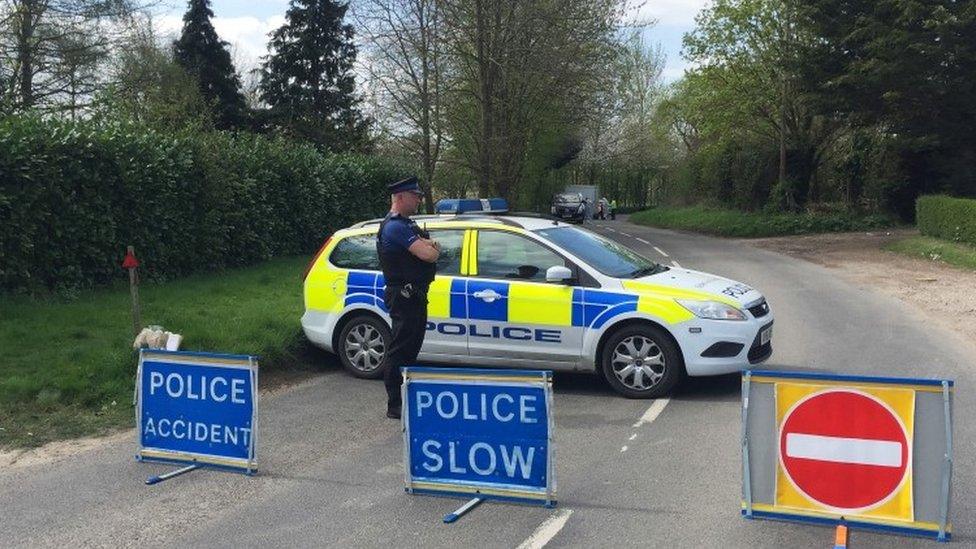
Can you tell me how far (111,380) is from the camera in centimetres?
824

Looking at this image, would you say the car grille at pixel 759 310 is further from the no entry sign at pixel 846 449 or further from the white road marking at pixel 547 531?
the white road marking at pixel 547 531

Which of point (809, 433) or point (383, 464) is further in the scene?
point (383, 464)

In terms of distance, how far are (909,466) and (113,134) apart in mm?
11476

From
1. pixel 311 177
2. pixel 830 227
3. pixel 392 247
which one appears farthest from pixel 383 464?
pixel 830 227

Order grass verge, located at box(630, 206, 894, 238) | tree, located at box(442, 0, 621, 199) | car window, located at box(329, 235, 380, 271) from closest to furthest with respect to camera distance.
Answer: car window, located at box(329, 235, 380, 271), tree, located at box(442, 0, 621, 199), grass verge, located at box(630, 206, 894, 238)

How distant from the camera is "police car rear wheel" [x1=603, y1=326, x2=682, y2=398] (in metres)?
7.75

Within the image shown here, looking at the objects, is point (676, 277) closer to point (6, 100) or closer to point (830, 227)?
point (6, 100)

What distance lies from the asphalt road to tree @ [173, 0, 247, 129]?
37017 millimetres

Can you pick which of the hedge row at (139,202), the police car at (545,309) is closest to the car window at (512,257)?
the police car at (545,309)

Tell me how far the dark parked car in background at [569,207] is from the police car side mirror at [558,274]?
122 feet

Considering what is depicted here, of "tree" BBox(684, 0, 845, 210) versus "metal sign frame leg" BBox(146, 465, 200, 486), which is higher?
"tree" BBox(684, 0, 845, 210)

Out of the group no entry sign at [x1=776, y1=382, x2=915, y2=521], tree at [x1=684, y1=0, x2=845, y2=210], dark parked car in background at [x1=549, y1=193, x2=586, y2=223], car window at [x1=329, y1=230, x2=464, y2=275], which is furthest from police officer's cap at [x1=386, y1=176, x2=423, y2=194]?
dark parked car in background at [x1=549, y1=193, x2=586, y2=223]

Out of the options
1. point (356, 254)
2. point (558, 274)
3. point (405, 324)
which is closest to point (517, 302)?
point (558, 274)

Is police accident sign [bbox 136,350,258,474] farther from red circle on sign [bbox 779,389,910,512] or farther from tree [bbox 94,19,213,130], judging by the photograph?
tree [bbox 94,19,213,130]
